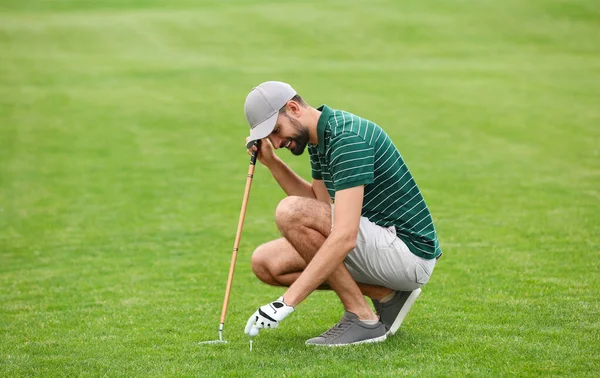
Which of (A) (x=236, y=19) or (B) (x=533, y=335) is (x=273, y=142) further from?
(A) (x=236, y=19)

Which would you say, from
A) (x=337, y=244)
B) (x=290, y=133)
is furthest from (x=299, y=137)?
(x=337, y=244)

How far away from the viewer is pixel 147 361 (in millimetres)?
5820

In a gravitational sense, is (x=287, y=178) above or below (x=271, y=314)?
above

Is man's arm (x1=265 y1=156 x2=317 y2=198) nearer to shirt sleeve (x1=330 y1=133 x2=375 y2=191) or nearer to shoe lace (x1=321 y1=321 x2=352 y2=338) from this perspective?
shirt sleeve (x1=330 y1=133 x2=375 y2=191)

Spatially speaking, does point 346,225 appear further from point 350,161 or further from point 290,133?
point 290,133

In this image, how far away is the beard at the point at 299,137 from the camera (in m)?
5.84

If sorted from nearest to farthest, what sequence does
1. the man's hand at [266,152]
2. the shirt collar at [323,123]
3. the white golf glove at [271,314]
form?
the white golf glove at [271,314] → the shirt collar at [323,123] → the man's hand at [266,152]

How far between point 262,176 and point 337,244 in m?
9.52

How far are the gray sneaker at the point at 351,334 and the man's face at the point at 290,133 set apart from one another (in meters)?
1.16

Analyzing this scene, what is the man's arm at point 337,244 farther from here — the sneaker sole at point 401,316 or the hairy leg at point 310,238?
the sneaker sole at point 401,316

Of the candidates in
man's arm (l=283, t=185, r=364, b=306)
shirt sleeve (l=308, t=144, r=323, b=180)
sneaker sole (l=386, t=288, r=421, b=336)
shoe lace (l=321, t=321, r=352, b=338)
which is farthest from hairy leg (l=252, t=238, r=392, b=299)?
man's arm (l=283, t=185, r=364, b=306)

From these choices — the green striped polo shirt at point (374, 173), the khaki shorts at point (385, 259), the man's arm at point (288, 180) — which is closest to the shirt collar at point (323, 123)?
the green striped polo shirt at point (374, 173)

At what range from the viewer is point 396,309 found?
630 cm

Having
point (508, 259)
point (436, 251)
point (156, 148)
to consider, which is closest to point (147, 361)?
point (436, 251)
